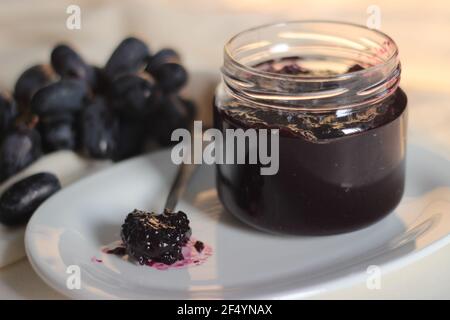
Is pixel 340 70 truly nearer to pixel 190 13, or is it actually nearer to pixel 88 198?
pixel 88 198

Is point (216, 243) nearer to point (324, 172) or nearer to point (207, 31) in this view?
point (324, 172)

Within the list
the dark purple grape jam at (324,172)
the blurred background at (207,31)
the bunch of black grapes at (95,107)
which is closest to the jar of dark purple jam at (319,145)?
the dark purple grape jam at (324,172)

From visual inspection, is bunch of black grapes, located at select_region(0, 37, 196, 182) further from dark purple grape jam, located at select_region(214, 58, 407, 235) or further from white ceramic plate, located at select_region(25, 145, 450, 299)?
dark purple grape jam, located at select_region(214, 58, 407, 235)

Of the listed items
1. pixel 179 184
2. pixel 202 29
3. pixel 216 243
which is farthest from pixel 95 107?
pixel 202 29

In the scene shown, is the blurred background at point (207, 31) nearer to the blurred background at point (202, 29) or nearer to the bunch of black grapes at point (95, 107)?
the blurred background at point (202, 29)

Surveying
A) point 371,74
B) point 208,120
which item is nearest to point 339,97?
point 371,74
